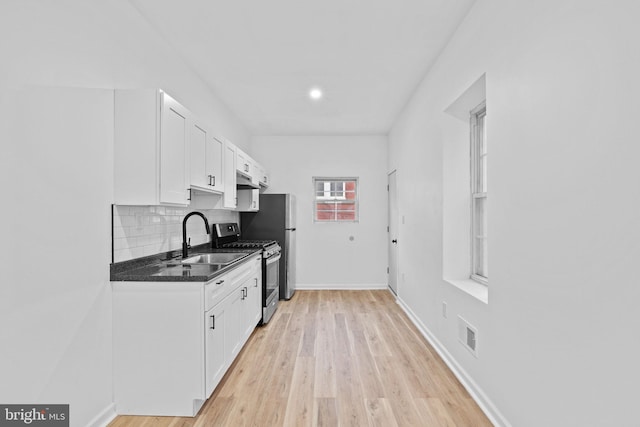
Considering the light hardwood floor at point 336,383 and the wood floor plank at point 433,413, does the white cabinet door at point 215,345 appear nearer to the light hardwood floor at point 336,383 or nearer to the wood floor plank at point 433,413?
the light hardwood floor at point 336,383

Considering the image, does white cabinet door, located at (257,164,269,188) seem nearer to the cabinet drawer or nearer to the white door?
the cabinet drawer

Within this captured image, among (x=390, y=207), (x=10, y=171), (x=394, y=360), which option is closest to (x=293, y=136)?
(x=390, y=207)

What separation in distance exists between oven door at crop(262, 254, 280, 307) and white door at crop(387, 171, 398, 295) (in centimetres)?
194

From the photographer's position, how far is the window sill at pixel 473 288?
229cm

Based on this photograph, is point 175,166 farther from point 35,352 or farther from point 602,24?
point 602,24

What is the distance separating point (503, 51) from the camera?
195cm

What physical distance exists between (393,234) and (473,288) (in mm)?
2814

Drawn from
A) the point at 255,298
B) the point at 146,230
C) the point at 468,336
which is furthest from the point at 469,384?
the point at 146,230

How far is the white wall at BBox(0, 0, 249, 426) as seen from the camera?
149 cm

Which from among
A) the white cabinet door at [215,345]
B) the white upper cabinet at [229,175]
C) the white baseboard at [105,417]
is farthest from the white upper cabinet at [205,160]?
the white baseboard at [105,417]

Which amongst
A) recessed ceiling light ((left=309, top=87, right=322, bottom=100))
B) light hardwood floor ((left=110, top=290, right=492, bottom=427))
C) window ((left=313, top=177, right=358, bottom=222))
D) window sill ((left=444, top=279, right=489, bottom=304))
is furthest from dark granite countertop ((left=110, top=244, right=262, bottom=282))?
window ((left=313, top=177, right=358, bottom=222))

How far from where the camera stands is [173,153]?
232 cm

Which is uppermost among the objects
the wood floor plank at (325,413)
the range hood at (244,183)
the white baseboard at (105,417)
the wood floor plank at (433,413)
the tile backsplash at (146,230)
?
the range hood at (244,183)

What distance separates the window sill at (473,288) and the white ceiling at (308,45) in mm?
2101
